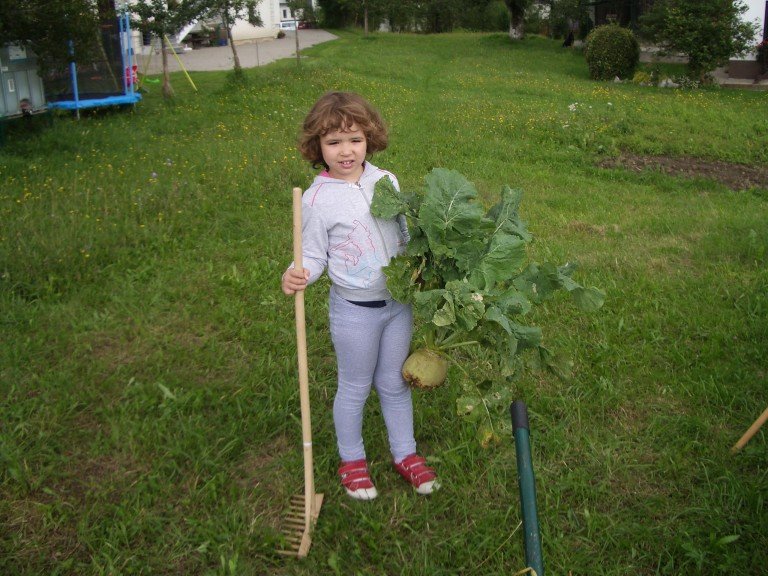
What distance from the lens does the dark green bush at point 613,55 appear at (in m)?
18.6

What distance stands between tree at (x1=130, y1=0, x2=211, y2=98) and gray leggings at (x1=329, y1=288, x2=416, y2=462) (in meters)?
10.9

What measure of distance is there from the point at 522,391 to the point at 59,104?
30.5 feet

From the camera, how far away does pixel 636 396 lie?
12.5 ft

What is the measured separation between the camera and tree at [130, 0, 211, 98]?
40.0ft

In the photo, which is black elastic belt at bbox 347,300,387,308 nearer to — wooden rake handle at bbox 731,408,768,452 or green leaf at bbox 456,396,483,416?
green leaf at bbox 456,396,483,416

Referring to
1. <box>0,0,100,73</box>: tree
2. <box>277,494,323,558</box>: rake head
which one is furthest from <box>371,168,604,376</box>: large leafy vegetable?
<box>0,0,100,73</box>: tree

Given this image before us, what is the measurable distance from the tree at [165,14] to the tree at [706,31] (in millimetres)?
10490

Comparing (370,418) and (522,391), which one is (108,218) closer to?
(370,418)

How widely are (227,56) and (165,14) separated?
456 inches

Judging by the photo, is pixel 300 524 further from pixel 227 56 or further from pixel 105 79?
pixel 227 56

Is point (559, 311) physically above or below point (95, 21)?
below

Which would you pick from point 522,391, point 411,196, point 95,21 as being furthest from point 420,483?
point 95,21

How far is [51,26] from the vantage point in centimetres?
783

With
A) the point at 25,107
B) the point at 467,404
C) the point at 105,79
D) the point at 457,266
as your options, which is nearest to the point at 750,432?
the point at 467,404
